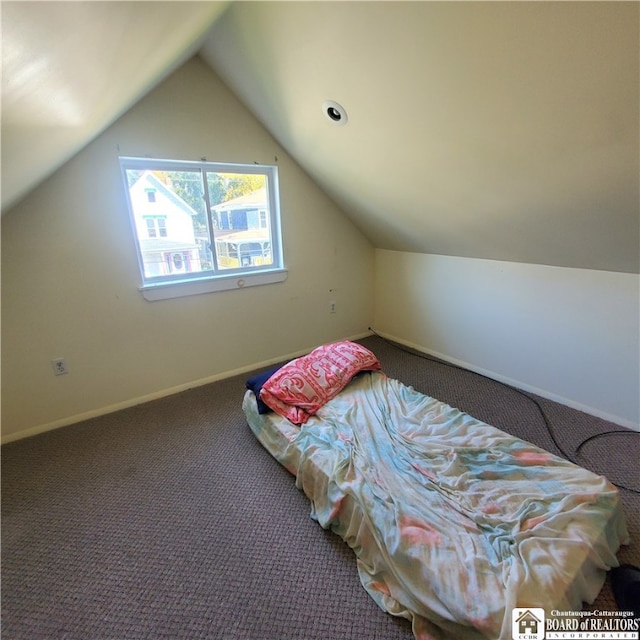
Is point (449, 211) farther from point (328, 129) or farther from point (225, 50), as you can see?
point (225, 50)

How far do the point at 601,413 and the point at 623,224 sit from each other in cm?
128

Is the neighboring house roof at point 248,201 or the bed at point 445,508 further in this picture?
the neighboring house roof at point 248,201

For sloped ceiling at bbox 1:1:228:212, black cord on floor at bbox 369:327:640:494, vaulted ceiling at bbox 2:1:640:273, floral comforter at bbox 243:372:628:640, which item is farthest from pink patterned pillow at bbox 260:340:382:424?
sloped ceiling at bbox 1:1:228:212

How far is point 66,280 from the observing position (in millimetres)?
2213

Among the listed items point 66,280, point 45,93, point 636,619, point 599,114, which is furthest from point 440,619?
point 66,280

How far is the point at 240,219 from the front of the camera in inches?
113

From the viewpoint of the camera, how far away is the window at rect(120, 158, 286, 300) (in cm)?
245

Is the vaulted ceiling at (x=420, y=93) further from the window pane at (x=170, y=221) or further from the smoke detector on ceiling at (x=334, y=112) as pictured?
the window pane at (x=170, y=221)

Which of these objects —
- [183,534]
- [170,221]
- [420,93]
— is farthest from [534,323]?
[170,221]

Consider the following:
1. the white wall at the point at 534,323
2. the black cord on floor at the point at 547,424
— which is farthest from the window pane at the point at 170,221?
the black cord on floor at the point at 547,424

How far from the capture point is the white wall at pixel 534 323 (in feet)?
6.97

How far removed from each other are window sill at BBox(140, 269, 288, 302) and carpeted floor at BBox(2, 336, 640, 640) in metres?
0.89

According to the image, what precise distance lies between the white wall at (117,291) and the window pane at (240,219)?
6.5 inches

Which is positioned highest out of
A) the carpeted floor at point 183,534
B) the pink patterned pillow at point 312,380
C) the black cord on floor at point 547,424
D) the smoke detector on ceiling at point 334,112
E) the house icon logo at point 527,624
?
the smoke detector on ceiling at point 334,112
